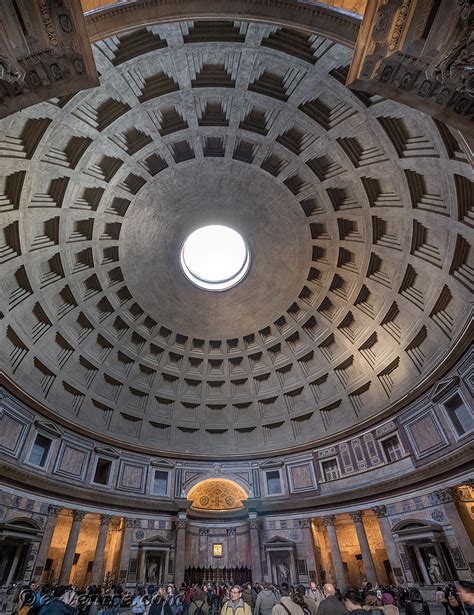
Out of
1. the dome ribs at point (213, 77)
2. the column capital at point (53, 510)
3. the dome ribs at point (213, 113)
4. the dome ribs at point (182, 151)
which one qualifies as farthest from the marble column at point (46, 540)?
the dome ribs at point (213, 77)

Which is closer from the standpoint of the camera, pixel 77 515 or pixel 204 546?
pixel 77 515

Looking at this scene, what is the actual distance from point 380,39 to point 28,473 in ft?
85.2

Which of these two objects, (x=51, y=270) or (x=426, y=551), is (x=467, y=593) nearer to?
(x=426, y=551)

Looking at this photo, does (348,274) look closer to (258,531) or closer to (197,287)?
Result: (197,287)

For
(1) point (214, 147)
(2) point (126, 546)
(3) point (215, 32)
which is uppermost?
(1) point (214, 147)

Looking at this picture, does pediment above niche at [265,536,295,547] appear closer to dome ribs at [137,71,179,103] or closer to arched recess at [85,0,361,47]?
arched recess at [85,0,361,47]

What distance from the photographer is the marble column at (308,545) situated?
23.9m

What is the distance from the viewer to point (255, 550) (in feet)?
84.8

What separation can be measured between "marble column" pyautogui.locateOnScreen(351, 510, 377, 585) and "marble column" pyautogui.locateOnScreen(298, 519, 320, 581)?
→ 12.0ft

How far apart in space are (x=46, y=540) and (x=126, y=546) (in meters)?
6.26

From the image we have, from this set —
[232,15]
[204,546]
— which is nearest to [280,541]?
[204,546]

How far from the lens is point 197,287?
97.4 ft

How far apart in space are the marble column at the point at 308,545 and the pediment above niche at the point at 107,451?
618 inches

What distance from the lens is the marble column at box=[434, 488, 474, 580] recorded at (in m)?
16.6
